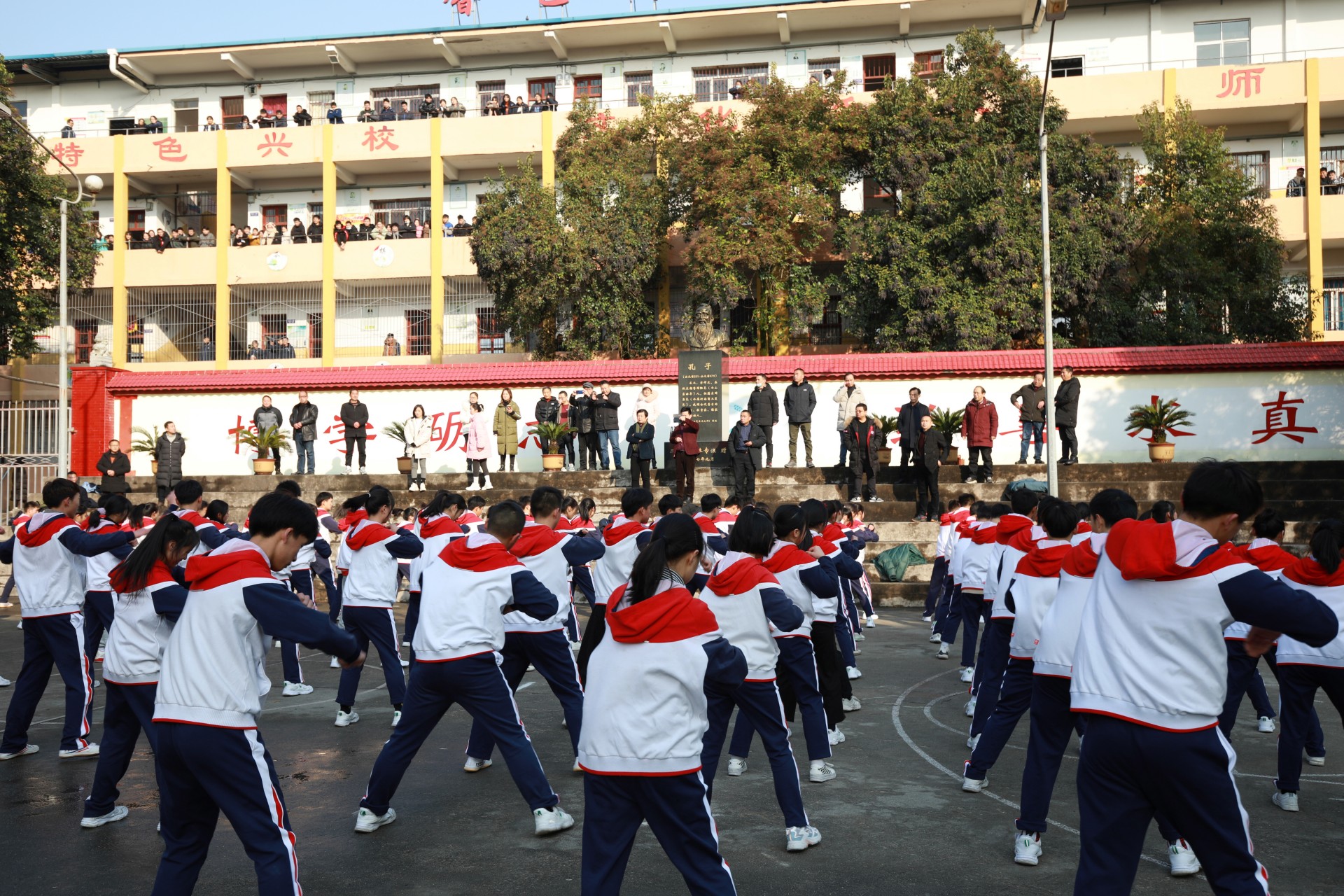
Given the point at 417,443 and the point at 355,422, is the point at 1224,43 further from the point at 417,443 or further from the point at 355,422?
the point at 355,422

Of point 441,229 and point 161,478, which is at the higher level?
point 441,229

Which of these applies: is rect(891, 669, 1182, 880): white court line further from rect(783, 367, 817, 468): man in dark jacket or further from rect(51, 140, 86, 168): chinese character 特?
rect(51, 140, 86, 168): chinese character 特

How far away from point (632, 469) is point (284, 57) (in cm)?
2180

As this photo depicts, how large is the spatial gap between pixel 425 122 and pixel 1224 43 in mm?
22333

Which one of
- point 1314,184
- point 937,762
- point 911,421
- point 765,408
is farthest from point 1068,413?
point 1314,184

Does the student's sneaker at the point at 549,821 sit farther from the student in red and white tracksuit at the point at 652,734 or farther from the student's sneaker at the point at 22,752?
the student's sneaker at the point at 22,752

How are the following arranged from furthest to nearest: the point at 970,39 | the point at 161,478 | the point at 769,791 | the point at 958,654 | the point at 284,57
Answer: the point at 284,57, the point at 970,39, the point at 161,478, the point at 958,654, the point at 769,791

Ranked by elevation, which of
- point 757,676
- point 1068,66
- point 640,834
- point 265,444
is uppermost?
point 1068,66

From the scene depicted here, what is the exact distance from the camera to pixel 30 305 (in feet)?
85.3

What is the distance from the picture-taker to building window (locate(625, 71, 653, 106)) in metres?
31.6

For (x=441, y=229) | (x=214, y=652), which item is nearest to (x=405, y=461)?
(x=441, y=229)

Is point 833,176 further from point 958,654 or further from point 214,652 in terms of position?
point 214,652

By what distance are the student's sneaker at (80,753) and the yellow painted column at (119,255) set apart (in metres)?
27.3

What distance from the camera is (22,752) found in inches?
297
